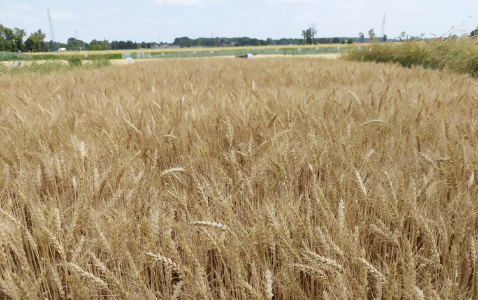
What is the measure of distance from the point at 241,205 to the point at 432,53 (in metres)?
8.74

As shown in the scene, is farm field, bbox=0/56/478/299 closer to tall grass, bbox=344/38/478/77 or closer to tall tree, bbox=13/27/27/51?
tall grass, bbox=344/38/478/77

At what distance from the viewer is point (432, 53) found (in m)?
7.89

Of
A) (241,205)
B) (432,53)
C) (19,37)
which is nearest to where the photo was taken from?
(241,205)

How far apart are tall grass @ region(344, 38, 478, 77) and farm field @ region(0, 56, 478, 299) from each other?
525 centimetres

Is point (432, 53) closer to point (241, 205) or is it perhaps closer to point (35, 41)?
point (241, 205)

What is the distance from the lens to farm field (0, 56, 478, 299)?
76cm

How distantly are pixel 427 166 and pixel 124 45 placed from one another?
10122cm

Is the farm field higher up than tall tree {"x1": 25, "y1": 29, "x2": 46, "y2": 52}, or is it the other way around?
tall tree {"x1": 25, "y1": 29, "x2": 46, "y2": 52}

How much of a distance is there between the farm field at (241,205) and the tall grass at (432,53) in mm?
5255

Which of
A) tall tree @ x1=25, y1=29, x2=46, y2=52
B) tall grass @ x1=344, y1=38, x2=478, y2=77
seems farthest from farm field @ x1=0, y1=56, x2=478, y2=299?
tall tree @ x1=25, y1=29, x2=46, y2=52

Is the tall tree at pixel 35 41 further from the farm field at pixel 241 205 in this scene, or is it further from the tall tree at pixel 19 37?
the farm field at pixel 241 205

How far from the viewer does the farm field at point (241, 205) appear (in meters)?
0.76

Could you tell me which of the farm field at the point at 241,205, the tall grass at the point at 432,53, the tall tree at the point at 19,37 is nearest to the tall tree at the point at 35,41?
the tall tree at the point at 19,37

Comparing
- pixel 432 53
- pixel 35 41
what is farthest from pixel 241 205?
pixel 35 41
